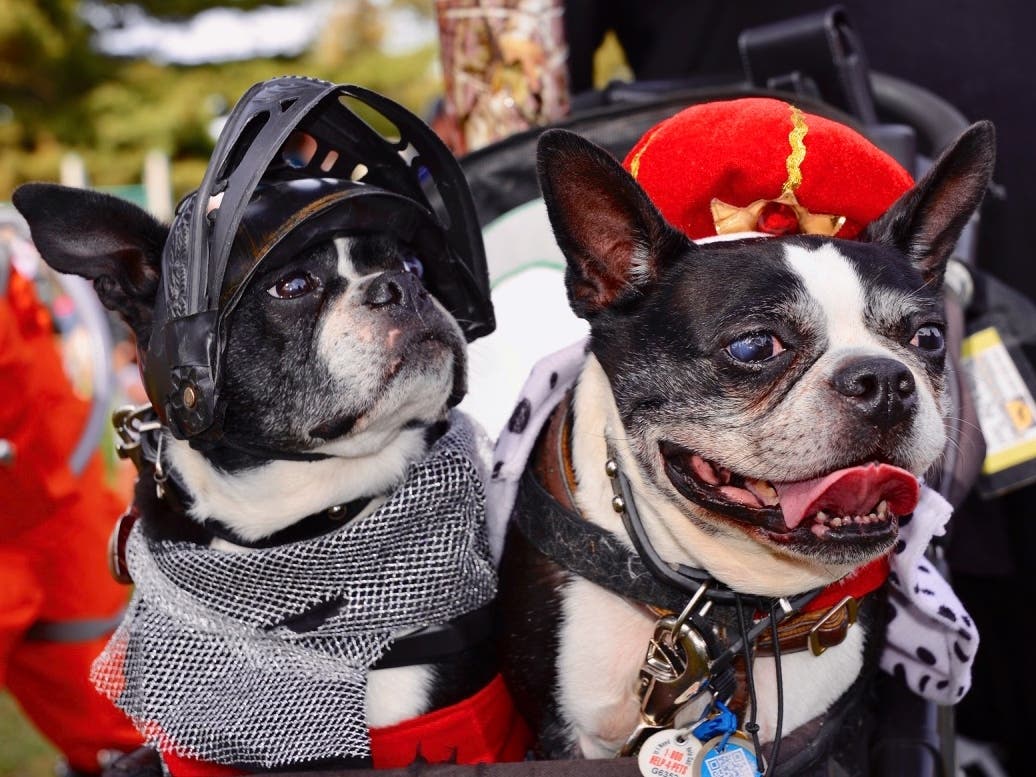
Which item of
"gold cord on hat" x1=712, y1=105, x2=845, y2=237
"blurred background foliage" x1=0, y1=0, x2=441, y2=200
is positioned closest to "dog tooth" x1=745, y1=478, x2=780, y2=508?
"gold cord on hat" x1=712, y1=105, x2=845, y2=237

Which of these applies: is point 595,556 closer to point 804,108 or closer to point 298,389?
point 298,389

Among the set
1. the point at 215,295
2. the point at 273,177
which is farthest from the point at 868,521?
the point at 273,177

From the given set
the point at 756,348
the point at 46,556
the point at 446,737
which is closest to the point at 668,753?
the point at 446,737

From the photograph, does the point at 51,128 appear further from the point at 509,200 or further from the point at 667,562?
the point at 667,562

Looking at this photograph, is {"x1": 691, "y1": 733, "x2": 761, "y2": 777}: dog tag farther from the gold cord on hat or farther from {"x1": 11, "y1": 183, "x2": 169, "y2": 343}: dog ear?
{"x1": 11, "y1": 183, "x2": 169, "y2": 343}: dog ear

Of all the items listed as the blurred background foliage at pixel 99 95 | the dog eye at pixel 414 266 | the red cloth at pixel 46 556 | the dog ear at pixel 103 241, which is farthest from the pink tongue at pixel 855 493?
the blurred background foliage at pixel 99 95

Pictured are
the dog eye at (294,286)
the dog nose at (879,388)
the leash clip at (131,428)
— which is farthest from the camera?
the leash clip at (131,428)

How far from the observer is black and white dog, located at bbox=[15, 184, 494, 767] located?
2062mm

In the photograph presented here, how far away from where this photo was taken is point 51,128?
16.7 m

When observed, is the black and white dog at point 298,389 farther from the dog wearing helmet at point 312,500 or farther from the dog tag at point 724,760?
the dog tag at point 724,760

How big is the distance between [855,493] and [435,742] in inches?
34.5

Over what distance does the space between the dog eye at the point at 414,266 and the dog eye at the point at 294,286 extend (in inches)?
9.4

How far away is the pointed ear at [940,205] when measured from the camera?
1884 millimetres

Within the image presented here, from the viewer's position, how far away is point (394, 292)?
2.13 meters
